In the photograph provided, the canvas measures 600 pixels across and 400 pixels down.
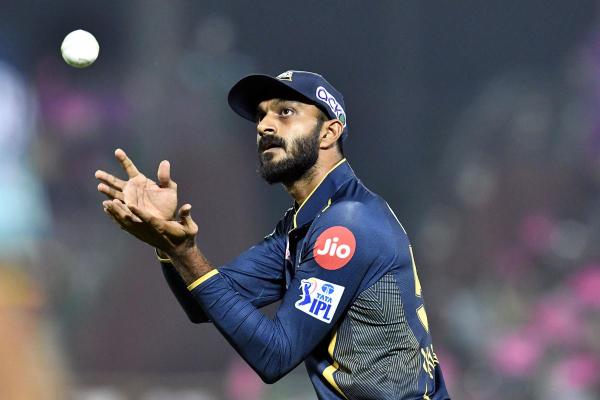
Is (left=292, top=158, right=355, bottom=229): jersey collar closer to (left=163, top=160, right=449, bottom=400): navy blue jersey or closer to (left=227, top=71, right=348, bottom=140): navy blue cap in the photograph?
(left=163, top=160, right=449, bottom=400): navy blue jersey

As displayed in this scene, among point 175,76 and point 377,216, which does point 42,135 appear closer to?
point 175,76

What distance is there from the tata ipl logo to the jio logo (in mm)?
622

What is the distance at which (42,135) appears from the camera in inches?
309

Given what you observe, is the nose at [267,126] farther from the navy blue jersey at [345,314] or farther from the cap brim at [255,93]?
the navy blue jersey at [345,314]

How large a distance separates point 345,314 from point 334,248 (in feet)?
0.81

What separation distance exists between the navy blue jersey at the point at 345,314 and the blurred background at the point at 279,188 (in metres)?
4.09

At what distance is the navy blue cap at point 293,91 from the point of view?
4090 mm

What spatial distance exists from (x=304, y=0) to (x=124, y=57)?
1474 mm

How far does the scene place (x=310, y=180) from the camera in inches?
161

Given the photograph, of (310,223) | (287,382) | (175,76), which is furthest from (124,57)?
(310,223)

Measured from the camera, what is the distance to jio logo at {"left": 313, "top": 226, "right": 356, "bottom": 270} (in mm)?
3660

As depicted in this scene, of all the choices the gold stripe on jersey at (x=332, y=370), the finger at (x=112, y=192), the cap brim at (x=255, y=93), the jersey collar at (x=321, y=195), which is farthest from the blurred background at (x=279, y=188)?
the finger at (x=112, y=192)

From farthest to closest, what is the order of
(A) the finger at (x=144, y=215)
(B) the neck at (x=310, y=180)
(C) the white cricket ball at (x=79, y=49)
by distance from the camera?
1. (C) the white cricket ball at (x=79, y=49)
2. (B) the neck at (x=310, y=180)
3. (A) the finger at (x=144, y=215)

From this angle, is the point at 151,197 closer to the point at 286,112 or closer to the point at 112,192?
the point at 112,192
